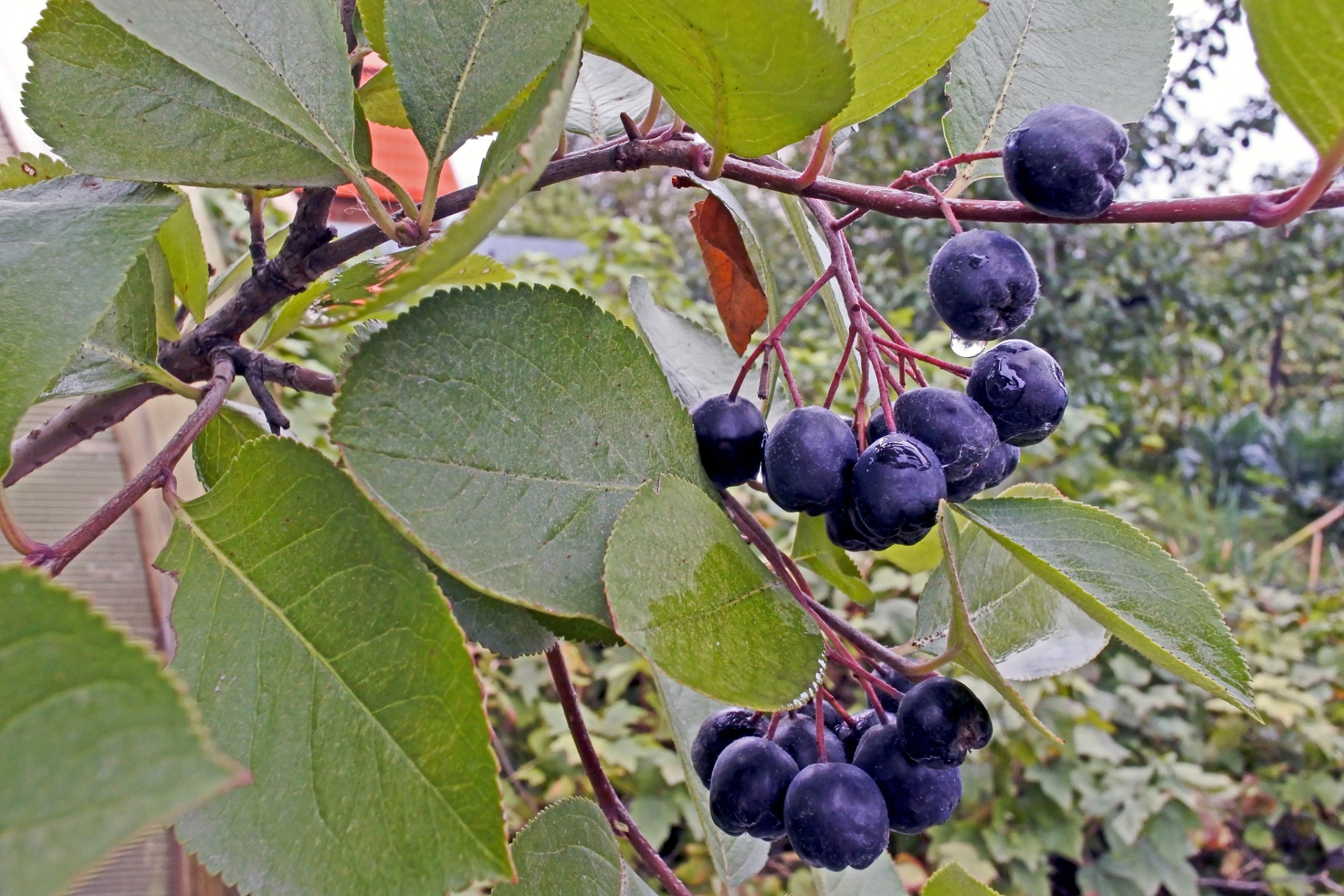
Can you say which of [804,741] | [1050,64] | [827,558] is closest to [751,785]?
[804,741]

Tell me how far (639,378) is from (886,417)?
0.50 ft

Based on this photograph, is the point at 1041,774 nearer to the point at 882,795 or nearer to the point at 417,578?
the point at 882,795

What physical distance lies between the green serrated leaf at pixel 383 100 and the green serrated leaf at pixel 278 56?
0.14m

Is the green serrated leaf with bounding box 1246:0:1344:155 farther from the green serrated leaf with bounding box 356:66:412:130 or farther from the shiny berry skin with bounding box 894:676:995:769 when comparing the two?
the green serrated leaf with bounding box 356:66:412:130

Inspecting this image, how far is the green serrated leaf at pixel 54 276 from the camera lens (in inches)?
15.3

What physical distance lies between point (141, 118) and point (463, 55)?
16 centimetres

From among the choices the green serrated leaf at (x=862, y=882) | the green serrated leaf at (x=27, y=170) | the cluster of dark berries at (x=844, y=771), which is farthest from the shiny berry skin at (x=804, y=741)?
the green serrated leaf at (x=27, y=170)

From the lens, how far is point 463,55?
465 mm

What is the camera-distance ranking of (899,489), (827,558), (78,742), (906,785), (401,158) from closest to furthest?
(78,742)
(899,489)
(906,785)
(827,558)
(401,158)

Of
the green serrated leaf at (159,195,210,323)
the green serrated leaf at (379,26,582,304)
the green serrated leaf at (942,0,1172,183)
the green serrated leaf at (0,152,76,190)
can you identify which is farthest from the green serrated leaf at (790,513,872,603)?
the green serrated leaf at (0,152,76,190)

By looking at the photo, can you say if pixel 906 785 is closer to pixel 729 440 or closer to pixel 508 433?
pixel 729 440

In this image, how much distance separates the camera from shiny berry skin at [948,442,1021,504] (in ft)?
1.75

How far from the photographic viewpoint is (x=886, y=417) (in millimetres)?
524

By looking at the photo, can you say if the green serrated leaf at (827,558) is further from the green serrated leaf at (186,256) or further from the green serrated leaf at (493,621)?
the green serrated leaf at (186,256)
